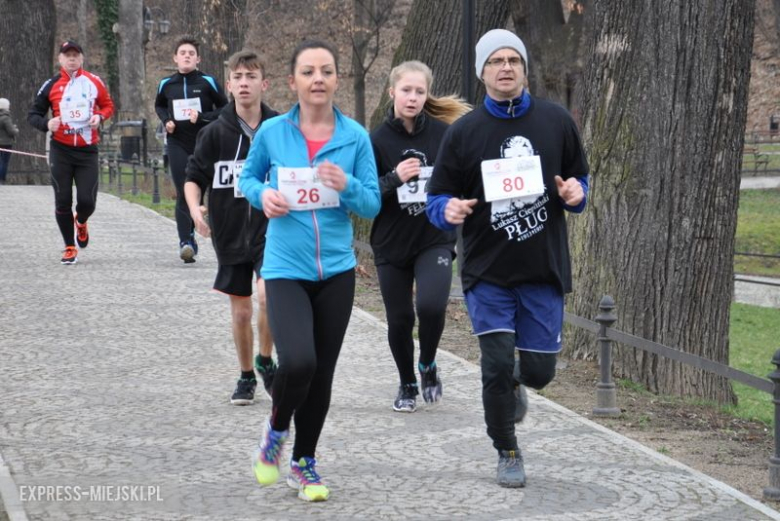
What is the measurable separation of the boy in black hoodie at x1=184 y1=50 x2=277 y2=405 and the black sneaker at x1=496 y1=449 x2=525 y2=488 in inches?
77.3

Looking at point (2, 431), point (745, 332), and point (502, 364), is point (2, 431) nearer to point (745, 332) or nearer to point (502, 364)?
point (502, 364)

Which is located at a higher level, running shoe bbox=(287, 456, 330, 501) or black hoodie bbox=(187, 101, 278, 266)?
black hoodie bbox=(187, 101, 278, 266)

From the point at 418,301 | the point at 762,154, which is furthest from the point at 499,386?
→ the point at 762,154

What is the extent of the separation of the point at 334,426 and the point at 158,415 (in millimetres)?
977

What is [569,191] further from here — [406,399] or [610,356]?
[610,356]

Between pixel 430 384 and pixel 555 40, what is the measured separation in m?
16.7

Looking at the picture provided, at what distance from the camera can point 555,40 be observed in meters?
24.2

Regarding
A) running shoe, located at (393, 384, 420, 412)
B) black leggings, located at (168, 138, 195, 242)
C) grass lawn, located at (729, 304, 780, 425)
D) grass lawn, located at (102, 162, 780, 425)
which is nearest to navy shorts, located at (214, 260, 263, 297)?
running shoe, located at (393, 384, 420, 412)

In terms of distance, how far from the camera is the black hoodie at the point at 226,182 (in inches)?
320

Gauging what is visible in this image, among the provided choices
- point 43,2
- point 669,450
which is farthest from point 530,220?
point 43,2

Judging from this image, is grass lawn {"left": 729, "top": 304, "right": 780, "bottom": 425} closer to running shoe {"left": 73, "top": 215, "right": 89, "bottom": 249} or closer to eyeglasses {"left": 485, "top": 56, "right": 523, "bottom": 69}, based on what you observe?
eyeglasses {"left": 485, "top": 56, "right": 523, "bottom": 69}

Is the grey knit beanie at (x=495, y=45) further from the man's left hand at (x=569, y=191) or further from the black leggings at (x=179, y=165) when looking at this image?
the black leggings at (x=179, y=165)

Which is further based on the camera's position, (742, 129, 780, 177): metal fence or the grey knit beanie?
(742, 129, 780, 177): metal fence

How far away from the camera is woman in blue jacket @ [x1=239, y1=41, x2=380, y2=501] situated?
20.0 ft
